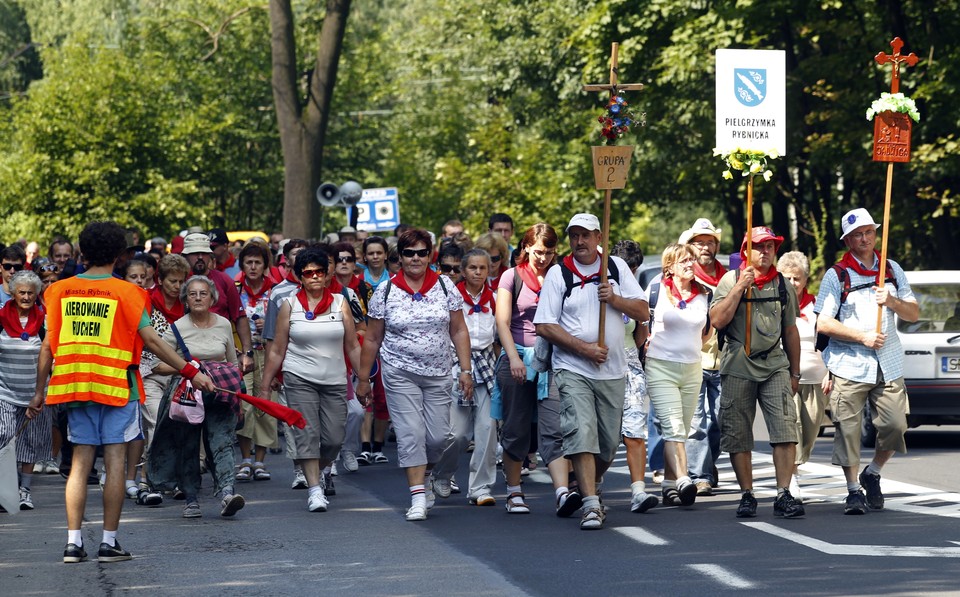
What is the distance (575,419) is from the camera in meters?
9.75

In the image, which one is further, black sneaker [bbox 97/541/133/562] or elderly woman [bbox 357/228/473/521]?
elderly woman [bbox 357/228/473/521]

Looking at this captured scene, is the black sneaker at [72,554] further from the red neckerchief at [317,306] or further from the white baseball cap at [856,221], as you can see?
the white baseball cap at [856,221]

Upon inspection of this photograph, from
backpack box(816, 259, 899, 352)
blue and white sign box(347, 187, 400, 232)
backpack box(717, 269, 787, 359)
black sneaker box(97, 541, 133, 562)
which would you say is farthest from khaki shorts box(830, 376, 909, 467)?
blue and white sign box(347, 187, 400, 232)

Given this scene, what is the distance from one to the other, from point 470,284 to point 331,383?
126cm

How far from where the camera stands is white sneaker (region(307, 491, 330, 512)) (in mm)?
10586

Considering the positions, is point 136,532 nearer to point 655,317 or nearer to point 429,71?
point 655,317

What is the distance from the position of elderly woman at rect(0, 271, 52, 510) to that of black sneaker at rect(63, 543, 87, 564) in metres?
2.74

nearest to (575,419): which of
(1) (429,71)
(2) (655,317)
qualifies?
(2) (655,317)

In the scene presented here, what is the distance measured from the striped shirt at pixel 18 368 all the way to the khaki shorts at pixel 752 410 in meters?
4.89

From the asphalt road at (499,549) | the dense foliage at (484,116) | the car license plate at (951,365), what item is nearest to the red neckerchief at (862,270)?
the asphalt road at (499,549)

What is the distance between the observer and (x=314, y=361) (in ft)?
35.4

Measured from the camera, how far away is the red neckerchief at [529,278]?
10688mm

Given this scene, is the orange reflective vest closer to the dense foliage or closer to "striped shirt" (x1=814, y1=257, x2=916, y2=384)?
"striped shirt" (x1=814, y1=257, x2=916, y2=384)

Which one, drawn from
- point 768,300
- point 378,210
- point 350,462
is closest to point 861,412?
point 768,300
